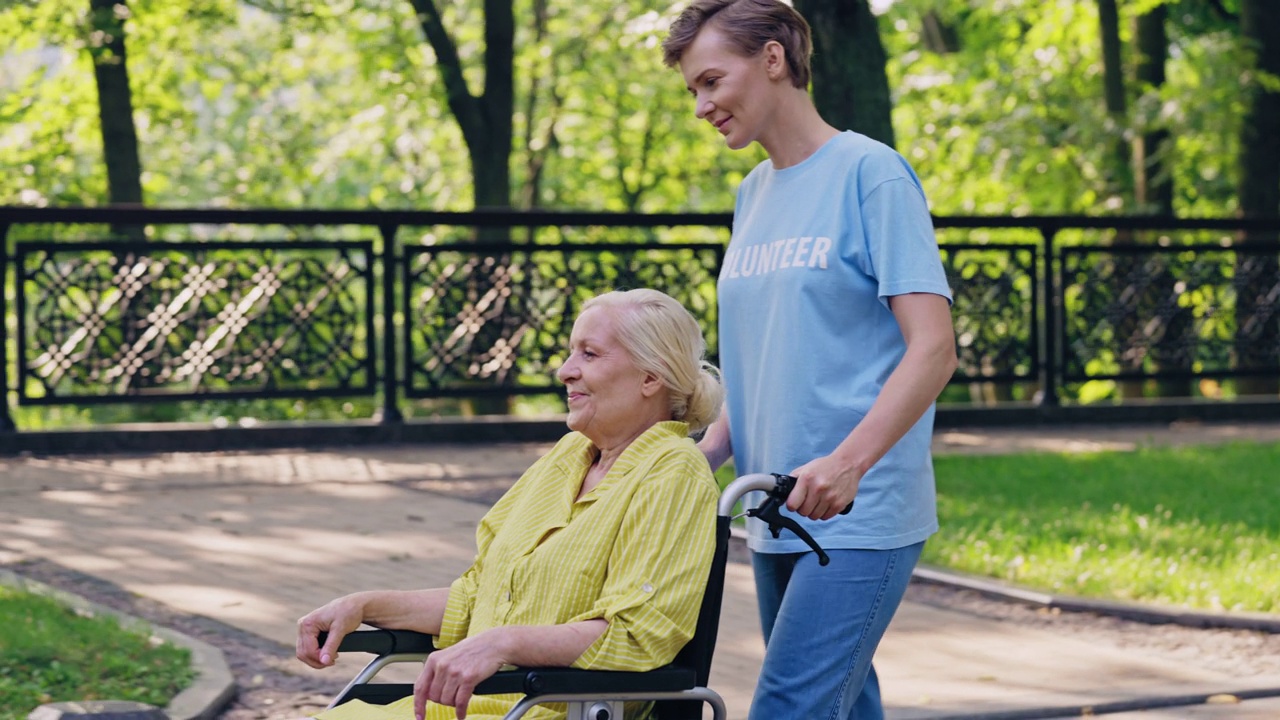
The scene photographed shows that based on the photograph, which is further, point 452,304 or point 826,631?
point 452,304

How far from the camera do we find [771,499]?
2865 millimetres

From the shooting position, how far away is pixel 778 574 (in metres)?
3.23

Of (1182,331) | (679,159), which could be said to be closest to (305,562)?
(1182,331)

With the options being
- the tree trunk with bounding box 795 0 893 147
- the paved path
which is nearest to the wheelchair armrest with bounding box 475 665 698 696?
the paved path

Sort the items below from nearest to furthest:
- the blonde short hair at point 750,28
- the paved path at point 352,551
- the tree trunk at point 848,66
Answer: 1. the blonde short hair at point 750,28
2. the paved path at point 352,551
3. the tree trunk at point 848,66

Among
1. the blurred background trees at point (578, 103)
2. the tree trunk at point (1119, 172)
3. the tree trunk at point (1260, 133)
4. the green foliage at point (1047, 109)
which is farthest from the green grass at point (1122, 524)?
the green foliage at point (1047, 109)

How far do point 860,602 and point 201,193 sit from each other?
93.8 ft

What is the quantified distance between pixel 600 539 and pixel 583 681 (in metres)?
0.31

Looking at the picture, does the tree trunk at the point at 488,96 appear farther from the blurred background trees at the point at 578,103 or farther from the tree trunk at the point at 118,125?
the tree trunk at the point at 118,125

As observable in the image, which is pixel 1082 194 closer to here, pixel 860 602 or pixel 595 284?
pixel 595 284

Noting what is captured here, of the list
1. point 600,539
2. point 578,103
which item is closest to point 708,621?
point 600,539

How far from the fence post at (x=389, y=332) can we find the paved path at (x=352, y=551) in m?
0.37

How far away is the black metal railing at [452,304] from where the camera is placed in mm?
11508

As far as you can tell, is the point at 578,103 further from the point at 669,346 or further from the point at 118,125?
the point at 669,346
